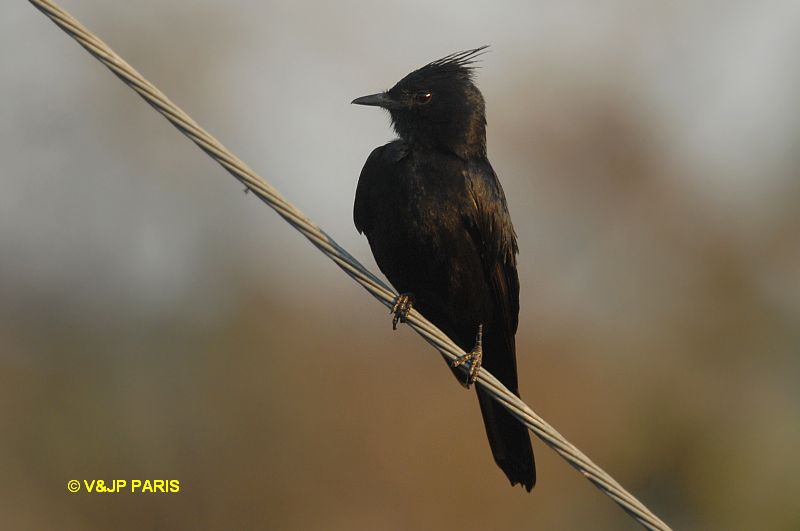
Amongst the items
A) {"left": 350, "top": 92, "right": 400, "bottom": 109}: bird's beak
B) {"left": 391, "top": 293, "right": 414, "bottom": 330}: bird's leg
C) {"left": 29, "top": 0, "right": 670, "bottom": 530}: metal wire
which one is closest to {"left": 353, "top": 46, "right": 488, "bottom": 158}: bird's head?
{"left": 350, "top": 92, "right": 400, "bottom": 109}: bird's beak

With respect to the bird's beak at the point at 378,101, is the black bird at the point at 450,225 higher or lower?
lower

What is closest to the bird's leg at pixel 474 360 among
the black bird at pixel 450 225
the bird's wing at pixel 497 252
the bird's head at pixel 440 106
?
the black bird at pixel 450 225

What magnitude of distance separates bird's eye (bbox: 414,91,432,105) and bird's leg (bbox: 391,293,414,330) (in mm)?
1130

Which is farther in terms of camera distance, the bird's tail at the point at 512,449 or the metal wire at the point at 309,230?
the bird's tail at the point at 512,449

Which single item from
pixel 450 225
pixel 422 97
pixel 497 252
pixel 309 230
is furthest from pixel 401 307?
pixel 309 230

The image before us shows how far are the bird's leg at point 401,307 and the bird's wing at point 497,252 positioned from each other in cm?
42

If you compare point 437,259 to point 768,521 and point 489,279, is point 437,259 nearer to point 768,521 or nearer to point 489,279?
point 489,279

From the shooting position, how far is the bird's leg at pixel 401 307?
507cm

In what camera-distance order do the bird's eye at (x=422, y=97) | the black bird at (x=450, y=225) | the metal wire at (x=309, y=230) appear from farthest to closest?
1. the bird's eye at (x=422, y=97)
2. the black bird at (x=450, y=225)
3. the metal wire at (x=309, y=230)

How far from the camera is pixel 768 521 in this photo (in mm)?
14688

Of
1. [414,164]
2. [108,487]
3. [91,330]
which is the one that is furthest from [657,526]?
[91,330]

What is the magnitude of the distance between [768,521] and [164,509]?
8.04 meters

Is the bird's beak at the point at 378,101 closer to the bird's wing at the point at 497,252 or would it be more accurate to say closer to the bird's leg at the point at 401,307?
the bird's wing at the point at 497,252

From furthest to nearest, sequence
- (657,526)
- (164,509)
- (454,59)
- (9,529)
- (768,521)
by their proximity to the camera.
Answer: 1. (768,521)
2. (164,509)
3. (9,529)
4. (454,59)
5. (657,526)
